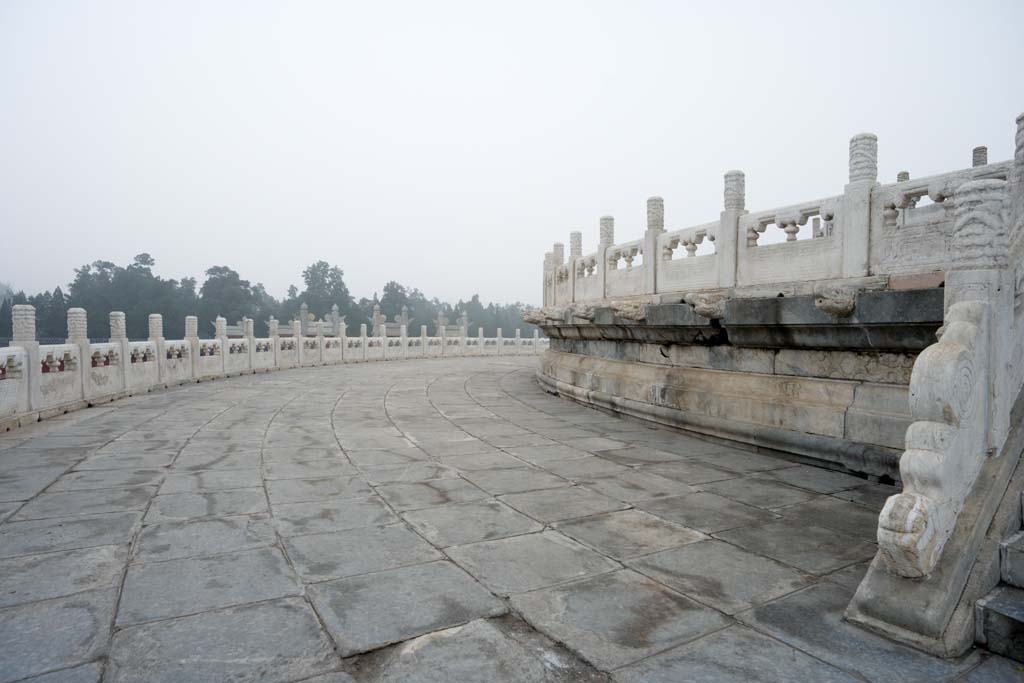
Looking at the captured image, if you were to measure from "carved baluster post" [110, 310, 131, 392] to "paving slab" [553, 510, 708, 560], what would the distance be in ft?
31.2

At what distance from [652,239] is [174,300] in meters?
66.3

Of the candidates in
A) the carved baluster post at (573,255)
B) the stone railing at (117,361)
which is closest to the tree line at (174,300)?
the stone railing at (117,361)

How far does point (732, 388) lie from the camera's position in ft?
18.0

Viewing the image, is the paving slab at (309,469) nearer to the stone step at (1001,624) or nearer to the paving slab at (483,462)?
the paving slab at (483,462)

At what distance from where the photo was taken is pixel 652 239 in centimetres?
733

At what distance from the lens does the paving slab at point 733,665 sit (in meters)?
1.82

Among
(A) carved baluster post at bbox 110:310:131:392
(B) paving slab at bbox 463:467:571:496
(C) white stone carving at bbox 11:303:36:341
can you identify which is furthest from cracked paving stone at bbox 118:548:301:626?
(A) carved baluster post at bbox 110:310:131:392

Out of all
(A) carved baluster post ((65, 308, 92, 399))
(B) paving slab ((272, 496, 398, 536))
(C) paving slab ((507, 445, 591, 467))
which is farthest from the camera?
(A) carved baluster post ((65, 308, 92, 399))

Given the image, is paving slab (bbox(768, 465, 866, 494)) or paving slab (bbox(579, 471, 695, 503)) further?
paving slab (bbox(768, 465, 866, 494))

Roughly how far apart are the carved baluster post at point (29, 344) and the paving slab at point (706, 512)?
773cm

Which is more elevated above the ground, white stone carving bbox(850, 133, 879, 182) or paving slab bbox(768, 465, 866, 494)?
white stone carving bbox(850, 133, 879, 182)

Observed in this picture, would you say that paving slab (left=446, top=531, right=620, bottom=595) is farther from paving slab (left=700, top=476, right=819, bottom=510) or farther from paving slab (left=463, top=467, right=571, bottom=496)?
paving slab (left=700, top=476, right=819, bottom=510)

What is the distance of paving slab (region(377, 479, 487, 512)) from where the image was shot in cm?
361

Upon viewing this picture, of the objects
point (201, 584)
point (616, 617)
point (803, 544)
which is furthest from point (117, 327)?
point (803, 544)
